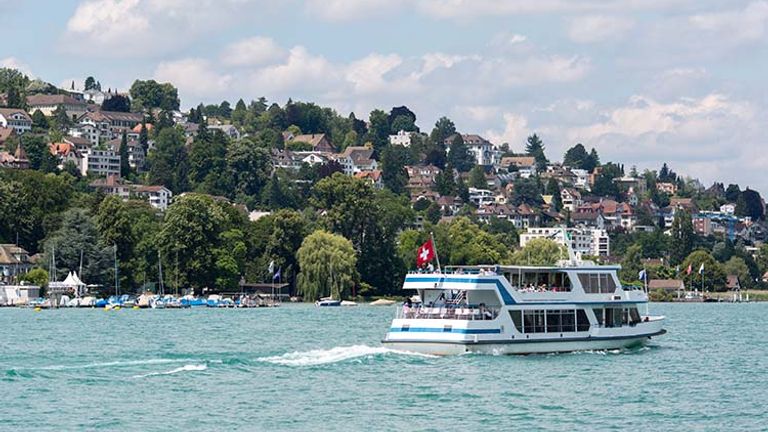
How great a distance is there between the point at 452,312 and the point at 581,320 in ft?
24.1

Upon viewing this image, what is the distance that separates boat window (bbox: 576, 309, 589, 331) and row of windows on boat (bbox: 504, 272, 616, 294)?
1.05 metres

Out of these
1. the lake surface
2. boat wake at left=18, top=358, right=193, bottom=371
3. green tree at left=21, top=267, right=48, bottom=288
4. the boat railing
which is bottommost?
the lake surface

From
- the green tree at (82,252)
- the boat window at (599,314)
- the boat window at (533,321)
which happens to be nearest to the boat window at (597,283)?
the boat window at (599,314)

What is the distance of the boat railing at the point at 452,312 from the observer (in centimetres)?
6556

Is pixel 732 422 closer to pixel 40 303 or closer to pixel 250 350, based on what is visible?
pixel 250 350

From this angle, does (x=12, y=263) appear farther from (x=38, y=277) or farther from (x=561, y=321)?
(x=561, y=321)

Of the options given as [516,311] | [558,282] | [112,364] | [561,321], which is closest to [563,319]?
[561,321]

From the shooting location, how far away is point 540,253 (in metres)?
155

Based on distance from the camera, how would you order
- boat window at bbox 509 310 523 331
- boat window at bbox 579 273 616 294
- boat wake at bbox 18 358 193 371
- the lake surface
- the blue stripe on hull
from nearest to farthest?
the lake surface
boat wake at bbox 18 358 193 371
the blue stripe on hull
boat window at bbox 509 310 523 331
boat window at bbox 579 273 616 294

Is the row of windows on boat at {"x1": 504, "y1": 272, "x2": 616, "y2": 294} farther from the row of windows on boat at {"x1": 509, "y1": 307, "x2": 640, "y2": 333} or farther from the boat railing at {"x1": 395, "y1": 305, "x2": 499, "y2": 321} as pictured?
the boat railing at {"x1": 395, "y1": 305, "x2": 499, "y2": 321}

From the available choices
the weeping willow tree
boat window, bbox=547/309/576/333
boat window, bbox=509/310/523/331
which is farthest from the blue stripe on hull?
the weeping willow tree

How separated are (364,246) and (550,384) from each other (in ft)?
339

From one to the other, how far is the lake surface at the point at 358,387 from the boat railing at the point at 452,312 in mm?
1772

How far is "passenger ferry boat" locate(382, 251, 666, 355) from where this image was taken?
214 feet
